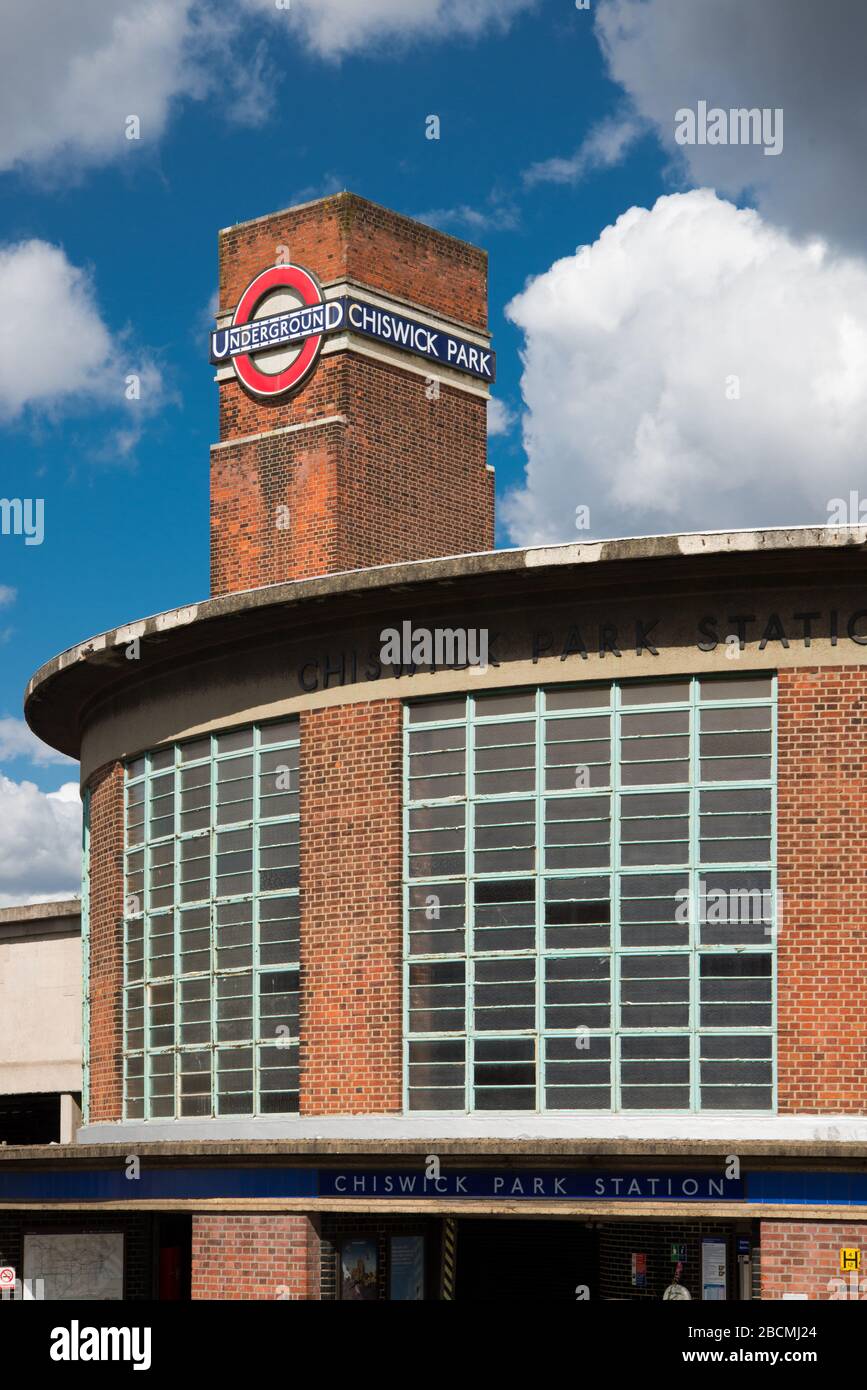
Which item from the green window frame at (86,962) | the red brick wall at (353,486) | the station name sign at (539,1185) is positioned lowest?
the station name sign at (539,1185)

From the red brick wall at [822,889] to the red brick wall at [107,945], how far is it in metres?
10.6

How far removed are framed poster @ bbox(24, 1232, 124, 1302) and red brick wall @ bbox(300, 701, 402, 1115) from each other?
18.9 feet

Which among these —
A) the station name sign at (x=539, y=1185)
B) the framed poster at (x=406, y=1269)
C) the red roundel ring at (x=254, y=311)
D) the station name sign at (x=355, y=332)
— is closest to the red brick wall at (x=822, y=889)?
the station name sign at (x=539, y=1185)

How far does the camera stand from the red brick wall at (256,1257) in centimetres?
2328

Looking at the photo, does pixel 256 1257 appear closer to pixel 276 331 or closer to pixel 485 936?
pixel 485 936

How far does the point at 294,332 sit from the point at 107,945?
455 inches

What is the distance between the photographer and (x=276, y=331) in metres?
33.5

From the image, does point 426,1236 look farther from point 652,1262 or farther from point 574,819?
point 574,819

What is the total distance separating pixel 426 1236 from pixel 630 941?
5234 mm

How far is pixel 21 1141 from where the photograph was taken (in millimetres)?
39031

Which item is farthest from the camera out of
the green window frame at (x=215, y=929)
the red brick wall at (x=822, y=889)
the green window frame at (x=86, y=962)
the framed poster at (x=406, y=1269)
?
the green window frame at (x=86, y=962)

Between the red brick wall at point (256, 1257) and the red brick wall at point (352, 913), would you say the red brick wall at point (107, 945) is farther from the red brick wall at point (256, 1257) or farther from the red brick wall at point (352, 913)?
the red brick wall at point (352, 913)

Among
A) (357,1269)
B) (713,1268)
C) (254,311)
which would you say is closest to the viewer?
(713,1268)
